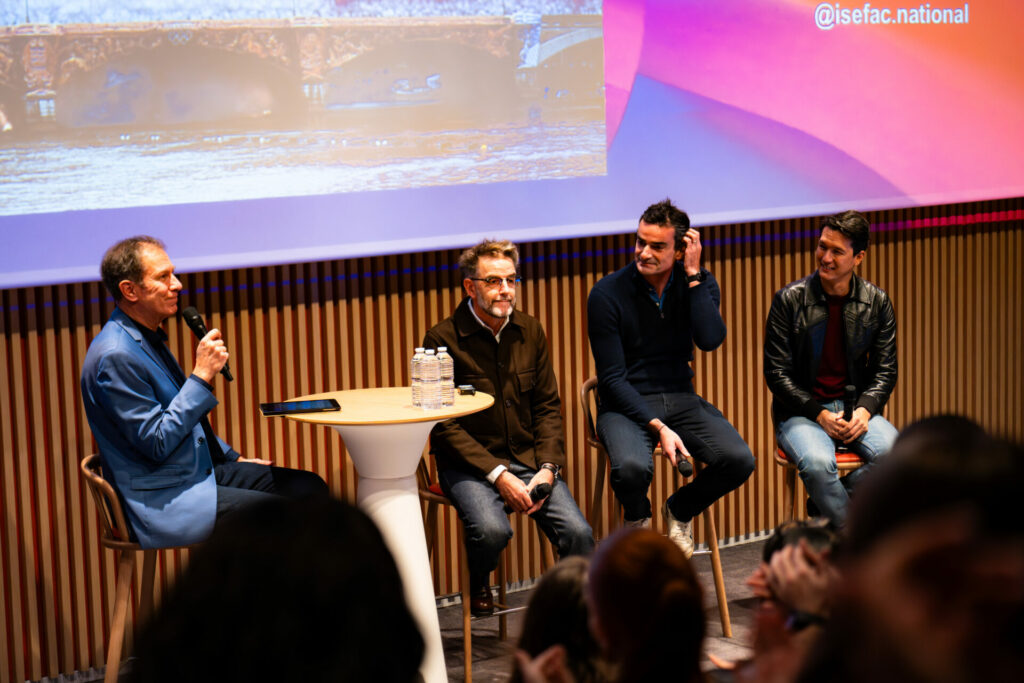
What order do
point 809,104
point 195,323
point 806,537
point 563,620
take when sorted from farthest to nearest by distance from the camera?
point 809,104
point 195,323
point 563,620
point 806,537

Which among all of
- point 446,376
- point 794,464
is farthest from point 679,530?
point 446,376

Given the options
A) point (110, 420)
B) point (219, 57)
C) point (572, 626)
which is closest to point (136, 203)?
point (219, 57)

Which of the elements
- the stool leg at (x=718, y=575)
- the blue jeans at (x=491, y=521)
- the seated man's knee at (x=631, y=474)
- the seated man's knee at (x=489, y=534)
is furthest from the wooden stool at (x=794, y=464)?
the seated man's knee at (x=489, y=534)

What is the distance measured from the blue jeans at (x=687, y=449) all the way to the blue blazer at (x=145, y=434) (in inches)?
58.8

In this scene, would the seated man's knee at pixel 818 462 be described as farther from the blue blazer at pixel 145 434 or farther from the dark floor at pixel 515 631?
the blue blazer at pixel 145 434

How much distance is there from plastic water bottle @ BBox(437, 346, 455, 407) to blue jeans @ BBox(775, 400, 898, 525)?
1.36 meters

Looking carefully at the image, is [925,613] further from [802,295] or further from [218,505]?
[802,295]

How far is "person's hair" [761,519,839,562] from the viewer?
1.82m

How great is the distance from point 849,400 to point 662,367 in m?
0.73

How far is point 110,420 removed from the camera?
12.1 feet

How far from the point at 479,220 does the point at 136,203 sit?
4.42ft

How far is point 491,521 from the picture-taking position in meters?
4.06

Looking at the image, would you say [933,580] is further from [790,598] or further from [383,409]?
[383,409]

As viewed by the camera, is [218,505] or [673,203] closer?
[218,505]
